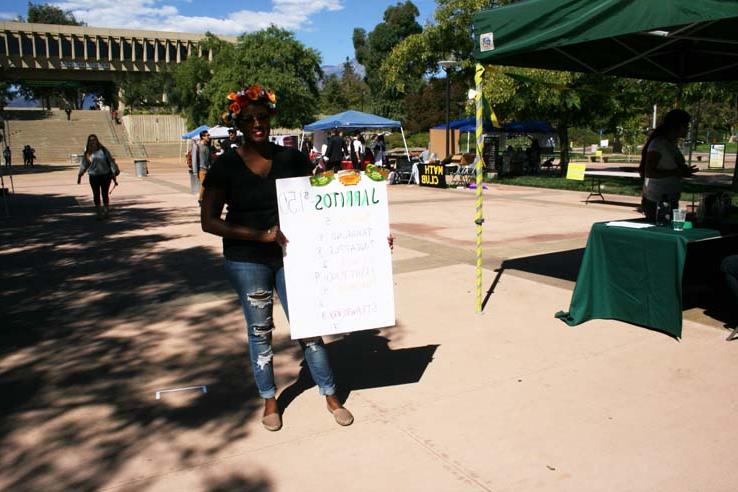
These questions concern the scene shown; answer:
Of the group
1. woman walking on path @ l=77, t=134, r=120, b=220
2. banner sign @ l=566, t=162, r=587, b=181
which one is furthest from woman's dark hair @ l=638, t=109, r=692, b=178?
woman walking on path @ l=77, t=134, r=120, b=220

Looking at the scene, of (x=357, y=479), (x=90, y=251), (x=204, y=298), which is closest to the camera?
(x=357, y=479)

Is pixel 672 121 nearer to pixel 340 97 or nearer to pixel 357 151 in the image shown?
pixel 357 151

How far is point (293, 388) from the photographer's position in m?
4.15

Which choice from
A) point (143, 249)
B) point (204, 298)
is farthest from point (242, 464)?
point (143, 249)

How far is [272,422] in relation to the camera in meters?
3.52

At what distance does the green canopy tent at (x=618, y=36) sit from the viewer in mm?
4656

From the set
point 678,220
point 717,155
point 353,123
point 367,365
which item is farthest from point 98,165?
point 717,155

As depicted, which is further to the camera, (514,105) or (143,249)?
(514,105)

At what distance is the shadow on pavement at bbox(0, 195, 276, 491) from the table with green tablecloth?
10.5ft

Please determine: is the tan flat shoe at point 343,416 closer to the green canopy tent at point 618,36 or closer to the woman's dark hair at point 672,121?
the green canopy tent at point 618,36

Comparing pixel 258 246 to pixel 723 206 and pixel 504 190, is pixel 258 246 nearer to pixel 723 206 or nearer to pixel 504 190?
pixel 723 206

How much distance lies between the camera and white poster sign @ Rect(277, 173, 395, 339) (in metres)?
3.43

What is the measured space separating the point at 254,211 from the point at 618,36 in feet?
13.2

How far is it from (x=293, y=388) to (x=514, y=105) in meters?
18.3
